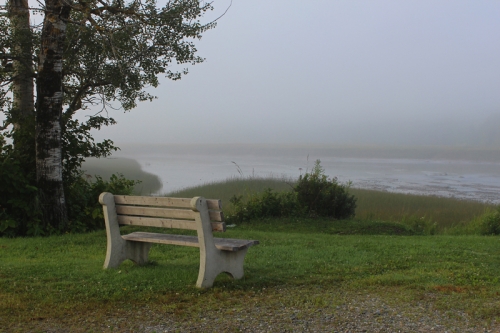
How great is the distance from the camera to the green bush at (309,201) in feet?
44.8

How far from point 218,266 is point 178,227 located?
629 millimetres

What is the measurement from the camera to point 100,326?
4.28 metres

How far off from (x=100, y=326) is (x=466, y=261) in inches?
214

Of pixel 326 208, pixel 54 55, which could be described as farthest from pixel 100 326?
pixel 326 208

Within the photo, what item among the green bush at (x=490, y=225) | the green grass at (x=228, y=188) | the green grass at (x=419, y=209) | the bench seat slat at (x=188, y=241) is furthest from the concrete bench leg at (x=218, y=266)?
the green grass at (x=228, y=188)

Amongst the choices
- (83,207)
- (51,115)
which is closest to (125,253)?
(51,115)

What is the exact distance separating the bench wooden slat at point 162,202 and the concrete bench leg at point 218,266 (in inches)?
22.4

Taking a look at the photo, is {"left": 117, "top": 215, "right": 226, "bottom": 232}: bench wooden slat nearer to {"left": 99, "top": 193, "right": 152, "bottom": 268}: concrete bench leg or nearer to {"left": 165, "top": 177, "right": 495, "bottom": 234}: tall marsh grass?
{"left": 99, "top": 193, "right": 152, "bottom": 268}: concrete bench leg

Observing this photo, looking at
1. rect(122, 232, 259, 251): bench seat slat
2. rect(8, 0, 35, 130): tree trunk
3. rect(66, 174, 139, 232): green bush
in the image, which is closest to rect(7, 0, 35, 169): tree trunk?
rect(8, 0, 35, 130): tree trunk

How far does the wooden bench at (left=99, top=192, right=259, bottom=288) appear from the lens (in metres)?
5.26

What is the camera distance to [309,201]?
14.1 metres

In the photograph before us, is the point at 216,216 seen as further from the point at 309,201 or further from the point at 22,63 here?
the point at 309,201

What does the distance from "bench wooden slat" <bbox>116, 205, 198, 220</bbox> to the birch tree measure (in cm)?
401

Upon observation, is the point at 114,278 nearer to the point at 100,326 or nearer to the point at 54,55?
the point at 100,326
